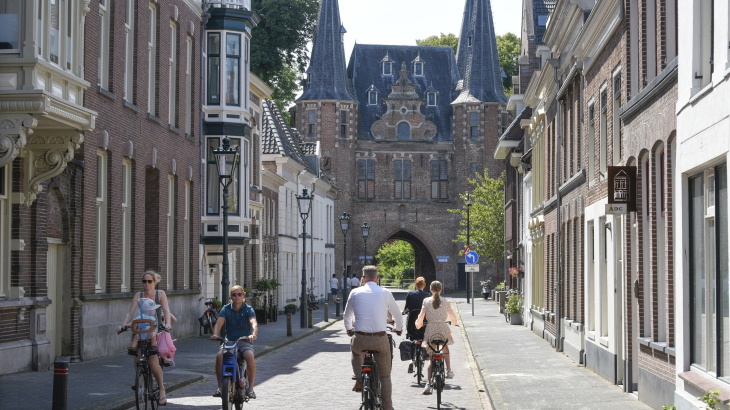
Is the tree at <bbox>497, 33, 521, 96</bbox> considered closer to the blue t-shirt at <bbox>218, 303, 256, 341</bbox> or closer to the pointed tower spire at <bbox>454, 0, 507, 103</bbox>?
the pointed tower spire at <bbox>454, 0, 507, 103</bbox>

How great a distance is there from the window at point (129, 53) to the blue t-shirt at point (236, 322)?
1055cm

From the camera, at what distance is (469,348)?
79.1ft

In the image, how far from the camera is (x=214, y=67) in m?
28.0

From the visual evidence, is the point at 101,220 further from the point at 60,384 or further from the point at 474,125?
the point at 474,125

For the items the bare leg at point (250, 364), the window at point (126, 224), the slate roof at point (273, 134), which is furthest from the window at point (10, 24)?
the slate roof at point (273, 134)

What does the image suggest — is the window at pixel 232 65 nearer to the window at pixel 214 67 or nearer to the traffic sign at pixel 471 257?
the window at pixel 214 67

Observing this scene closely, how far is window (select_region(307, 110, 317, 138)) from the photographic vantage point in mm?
73375

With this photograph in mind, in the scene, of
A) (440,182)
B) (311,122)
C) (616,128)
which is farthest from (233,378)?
(440,182)

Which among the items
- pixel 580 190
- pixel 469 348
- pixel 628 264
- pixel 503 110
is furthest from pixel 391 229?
pixel 628 264

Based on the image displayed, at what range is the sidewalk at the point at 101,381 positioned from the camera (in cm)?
1223

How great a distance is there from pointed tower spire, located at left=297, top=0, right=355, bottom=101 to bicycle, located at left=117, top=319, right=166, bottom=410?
6176 centimetres

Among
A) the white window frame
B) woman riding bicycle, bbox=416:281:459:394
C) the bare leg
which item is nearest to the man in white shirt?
the bare leg

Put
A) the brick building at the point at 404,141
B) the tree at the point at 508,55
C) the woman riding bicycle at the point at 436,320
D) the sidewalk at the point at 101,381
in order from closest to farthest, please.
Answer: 1. the sidewalk at the point at 101,381
2. the woman riding bicycle at the point at 436,320
3. the brick building at the point at 404,141
4. the tree at the point at 508,55

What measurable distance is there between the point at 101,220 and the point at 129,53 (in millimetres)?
3817
